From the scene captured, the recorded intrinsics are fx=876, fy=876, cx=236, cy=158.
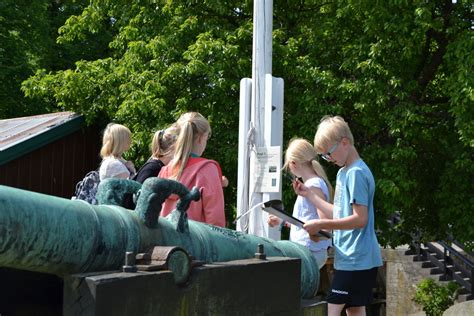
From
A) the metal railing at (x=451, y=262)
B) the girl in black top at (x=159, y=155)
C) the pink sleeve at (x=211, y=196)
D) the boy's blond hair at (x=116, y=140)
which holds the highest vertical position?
the boy's blond hair at (x=116, y=140)

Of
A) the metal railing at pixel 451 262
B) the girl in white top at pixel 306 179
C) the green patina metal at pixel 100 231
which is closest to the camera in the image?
the green patina metal at pixel 100 231

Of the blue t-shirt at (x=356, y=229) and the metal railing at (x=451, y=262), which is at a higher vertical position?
the blue t-shirt at (x=356, y=229)

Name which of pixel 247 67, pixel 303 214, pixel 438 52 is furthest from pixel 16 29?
pixel 303 214

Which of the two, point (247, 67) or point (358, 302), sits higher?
point (247, 67)

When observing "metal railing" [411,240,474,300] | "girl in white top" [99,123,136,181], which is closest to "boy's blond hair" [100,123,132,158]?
"girl in white top" [99,123,136,181]

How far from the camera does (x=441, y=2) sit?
45.4 feet

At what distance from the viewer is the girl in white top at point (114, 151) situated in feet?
19.3

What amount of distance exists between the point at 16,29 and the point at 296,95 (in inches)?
440

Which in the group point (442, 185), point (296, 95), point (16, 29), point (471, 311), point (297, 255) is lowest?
point (471, 311)

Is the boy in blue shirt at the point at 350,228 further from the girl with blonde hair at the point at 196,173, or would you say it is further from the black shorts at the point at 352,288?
the girl with blonde hair at the point at 196,173

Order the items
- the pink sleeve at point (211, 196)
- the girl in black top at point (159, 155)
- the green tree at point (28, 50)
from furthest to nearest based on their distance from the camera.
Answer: the green tree at point (28, 50) < the girl in black top at point (159, 155) < the pink sleeve at point (211, 196)

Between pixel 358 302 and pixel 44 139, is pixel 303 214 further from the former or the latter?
pixel 44 139

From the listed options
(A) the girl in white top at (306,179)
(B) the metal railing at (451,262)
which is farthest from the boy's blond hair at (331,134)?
(B) the metal railing at (451,262)

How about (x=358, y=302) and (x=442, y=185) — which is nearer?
(x=358, y=302)
